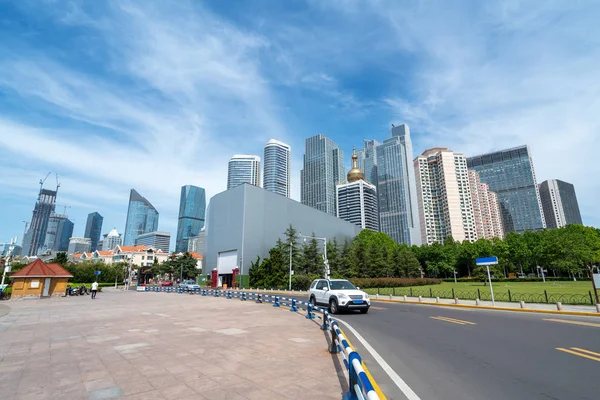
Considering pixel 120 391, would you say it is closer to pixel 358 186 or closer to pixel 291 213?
pixel 291 213

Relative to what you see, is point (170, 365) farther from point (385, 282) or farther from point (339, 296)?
point (385, 282)

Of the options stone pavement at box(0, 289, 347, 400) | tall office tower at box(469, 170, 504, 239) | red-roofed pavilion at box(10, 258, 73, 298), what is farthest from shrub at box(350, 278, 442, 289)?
tall office tower at box(469, 170, 504, 239)

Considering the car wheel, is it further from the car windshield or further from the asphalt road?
the asphalt road

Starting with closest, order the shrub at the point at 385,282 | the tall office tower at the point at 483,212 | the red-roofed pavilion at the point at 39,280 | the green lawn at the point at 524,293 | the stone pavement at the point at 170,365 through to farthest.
→ the stone pavement at the point at 170,365 < the green lawn at the point at 524,293 < the red-roofed pavilion at the point at 39,280 < the shrub at the point at 385,282 < the tall office tower at the point at 483,212

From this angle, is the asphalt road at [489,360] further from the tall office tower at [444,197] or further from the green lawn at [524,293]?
the tall office tower at [444,197]

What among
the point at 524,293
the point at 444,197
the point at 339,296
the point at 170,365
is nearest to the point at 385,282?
the point at 524,293

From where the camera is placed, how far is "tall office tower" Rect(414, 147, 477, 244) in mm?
161625

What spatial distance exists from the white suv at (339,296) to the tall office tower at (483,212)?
17108cm

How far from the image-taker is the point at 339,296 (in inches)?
637

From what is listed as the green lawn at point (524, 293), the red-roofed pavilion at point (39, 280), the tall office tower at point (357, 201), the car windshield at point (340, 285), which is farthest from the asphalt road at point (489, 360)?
the tall office tower at point (357, 201)

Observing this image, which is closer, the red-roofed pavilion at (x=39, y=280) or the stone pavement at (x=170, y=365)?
the stone pavement at (x=170, y=365)

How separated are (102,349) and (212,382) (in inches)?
198

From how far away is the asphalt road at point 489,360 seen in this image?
5.02 m

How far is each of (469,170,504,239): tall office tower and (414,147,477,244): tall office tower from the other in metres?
3.22
